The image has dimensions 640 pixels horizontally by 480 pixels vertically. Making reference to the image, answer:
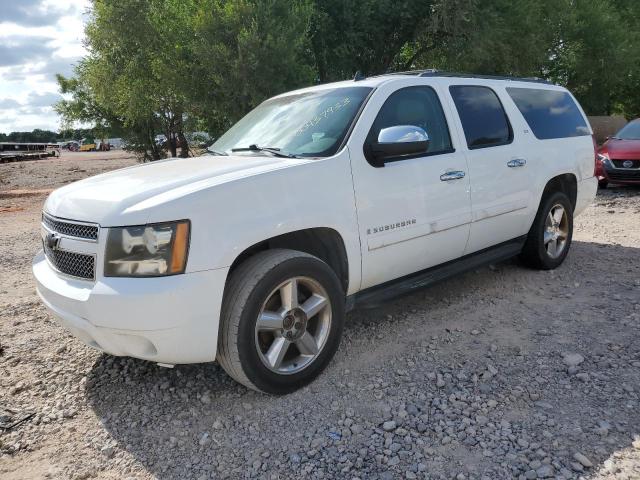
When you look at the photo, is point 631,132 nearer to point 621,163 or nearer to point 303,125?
point 621,163

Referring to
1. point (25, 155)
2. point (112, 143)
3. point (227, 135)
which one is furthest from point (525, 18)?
point (112, 143)

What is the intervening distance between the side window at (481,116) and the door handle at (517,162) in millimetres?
169

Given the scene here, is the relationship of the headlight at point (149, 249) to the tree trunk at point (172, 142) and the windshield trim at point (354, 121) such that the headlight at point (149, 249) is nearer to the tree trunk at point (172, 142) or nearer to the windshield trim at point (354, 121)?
the windshield trim at point (354, 121)

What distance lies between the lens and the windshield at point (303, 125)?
3510mm

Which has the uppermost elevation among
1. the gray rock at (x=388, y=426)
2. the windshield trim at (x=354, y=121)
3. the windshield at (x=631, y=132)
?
the windshield trim at (x=354, y=121)

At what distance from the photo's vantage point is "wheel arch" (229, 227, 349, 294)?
329cm

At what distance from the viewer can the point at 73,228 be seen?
2971 millimetres

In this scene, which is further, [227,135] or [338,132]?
[227,135]

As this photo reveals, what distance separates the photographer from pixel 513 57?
1683 centimetres

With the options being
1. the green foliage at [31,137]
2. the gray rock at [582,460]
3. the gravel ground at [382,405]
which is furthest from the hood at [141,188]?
the green foliage at [31,137]

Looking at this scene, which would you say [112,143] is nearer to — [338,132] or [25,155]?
[25,155]

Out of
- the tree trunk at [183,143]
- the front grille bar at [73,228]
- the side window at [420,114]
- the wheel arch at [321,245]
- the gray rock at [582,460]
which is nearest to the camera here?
the gray rock at [582,460]

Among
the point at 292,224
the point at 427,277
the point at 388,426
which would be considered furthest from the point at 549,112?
the point at 388,426

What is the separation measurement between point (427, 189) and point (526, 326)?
1329mm
